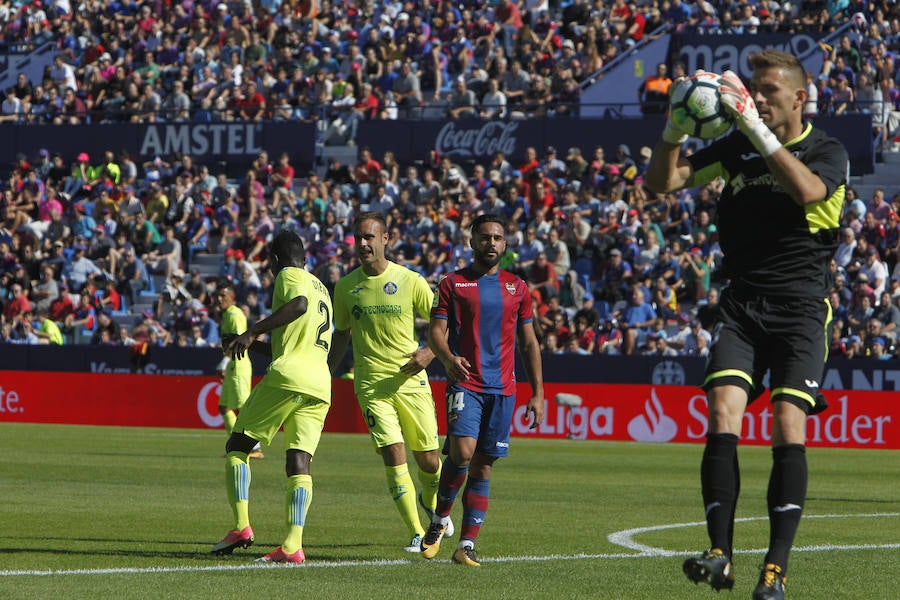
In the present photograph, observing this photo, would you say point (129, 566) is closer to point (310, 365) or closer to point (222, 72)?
point (310, 365)

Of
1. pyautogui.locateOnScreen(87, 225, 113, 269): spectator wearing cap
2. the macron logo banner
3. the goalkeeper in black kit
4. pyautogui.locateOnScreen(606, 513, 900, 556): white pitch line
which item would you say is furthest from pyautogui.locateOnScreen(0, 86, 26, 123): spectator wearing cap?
the goalkeeper in black kit

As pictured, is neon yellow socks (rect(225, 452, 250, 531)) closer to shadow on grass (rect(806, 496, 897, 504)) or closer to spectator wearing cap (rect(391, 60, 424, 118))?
shadow on grass (rect(806, 496, 897, 504))

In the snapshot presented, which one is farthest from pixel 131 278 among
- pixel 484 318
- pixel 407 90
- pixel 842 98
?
pixel 484 318

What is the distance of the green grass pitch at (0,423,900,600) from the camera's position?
8.69 meters

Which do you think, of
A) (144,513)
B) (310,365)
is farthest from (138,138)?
Result: (310,365)

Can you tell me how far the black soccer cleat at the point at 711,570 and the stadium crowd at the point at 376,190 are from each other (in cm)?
1964

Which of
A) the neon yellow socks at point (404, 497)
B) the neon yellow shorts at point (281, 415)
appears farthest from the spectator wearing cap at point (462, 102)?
the neon yellow shorts at point (281, 415)

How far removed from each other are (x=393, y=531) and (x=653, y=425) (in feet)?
50.0

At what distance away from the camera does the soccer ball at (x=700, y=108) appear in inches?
274

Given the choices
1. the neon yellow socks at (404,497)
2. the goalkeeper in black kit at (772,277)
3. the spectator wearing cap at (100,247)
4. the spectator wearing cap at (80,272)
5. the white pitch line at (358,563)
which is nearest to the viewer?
the goalkeeper in black kit at (772,277)

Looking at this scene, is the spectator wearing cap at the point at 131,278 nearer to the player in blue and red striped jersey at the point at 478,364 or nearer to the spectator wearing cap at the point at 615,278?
the spectator wearing cap at the point at 615,278

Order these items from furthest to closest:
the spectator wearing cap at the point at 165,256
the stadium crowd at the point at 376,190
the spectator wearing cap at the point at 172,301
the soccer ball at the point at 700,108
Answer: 1. the spectator wearing cap at the point at 165,256
2. the spectator wearing cap at the point at 172,301
3. the stadium crowd at the point at 376,190
4. the soccer ball at the point at 700,108

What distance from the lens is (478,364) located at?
1030 centimetres

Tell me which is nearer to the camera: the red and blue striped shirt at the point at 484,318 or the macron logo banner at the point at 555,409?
the red and blue striped shirt at the point at 484,318
